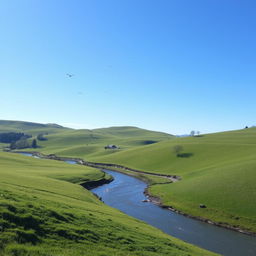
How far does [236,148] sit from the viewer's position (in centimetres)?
11131

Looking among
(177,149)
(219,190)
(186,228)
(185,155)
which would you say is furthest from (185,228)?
(177,149)

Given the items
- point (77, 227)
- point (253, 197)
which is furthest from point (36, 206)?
point (253, 197)

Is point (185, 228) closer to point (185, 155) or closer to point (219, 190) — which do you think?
point (219, 190)

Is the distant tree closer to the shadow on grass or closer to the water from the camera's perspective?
the shadow on grass

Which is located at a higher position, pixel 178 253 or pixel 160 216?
pixel 178 253

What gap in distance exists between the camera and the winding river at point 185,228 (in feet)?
122

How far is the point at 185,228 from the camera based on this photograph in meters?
44.9

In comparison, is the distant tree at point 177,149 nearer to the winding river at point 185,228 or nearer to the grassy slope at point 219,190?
the grassy slope at point 219,190

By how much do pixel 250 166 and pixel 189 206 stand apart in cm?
2738

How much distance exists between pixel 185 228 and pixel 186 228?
213 mm

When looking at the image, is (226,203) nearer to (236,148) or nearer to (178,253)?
(178,253)

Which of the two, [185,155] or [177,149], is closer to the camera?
[185,155]

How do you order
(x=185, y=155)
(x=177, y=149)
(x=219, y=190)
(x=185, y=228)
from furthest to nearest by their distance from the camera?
(x=177, y=149), (x=185, y=155), (x=219, y=190), (x=185, y=228)

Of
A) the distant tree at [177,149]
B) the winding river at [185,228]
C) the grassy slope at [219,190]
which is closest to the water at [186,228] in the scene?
the winding river at [185,228]
